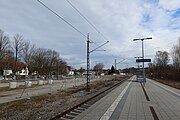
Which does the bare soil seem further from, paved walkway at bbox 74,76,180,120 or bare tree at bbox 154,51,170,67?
bare tree at bbox 154,51,170,67

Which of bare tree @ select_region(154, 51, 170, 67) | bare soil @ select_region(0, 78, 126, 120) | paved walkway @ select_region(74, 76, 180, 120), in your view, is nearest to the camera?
bare soil @ select_region(0, 78, 126, 120)

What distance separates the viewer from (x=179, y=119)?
34.7 ft

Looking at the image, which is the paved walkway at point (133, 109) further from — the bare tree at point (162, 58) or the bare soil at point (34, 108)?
the bare tree at point (162, 58)

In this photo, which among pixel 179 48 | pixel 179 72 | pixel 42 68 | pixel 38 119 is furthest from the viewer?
pixel 42 68

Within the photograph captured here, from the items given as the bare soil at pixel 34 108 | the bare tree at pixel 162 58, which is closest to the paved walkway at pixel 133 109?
the bare soil at pixel 34 108

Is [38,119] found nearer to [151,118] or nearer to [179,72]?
[151,118]

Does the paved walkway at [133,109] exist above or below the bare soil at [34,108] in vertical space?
below

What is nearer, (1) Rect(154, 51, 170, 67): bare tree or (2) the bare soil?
(2) the bare soil

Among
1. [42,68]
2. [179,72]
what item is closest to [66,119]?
[179,72]

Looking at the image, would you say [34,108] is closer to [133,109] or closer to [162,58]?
[133,109]

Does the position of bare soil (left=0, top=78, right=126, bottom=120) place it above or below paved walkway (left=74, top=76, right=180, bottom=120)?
above

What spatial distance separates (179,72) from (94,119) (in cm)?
6615

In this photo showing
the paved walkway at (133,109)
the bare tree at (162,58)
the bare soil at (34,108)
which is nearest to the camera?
the bare soil at (34,108)

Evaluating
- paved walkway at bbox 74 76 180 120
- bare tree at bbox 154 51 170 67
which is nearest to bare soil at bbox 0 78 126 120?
paved walkway at bbox 74 76 180 120
